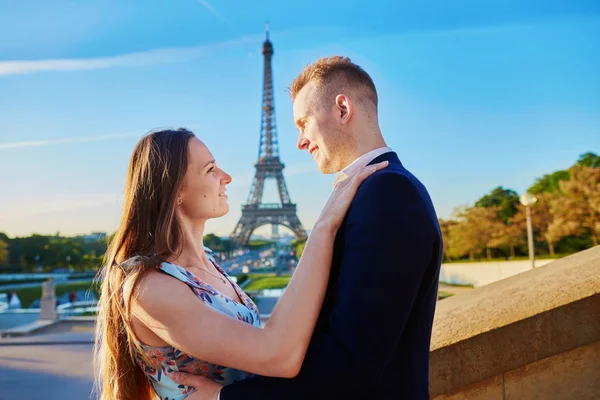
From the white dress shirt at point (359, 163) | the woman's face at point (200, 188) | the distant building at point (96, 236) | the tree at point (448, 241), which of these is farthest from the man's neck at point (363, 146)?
the tree at point (448, 241)

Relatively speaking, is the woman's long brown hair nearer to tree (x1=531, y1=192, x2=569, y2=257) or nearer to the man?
the man

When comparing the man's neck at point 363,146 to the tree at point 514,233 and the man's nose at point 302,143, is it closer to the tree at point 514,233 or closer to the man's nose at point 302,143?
Result: the man's nose at point 302,143

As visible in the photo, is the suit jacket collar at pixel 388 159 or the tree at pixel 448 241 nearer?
the suit jacket collar at pixel 388 159

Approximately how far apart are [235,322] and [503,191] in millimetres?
49364

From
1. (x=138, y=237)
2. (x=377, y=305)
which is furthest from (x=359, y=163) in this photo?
(x=138, y=237)

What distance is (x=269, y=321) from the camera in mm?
1484

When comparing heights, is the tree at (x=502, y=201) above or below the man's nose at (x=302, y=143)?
above

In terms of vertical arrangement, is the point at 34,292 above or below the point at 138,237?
below

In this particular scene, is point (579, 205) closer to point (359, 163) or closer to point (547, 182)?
point (547, 182)

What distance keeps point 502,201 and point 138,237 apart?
1733 inches

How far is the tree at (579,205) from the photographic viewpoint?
25625mm

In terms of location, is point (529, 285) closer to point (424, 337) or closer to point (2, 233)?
point (424, 337)

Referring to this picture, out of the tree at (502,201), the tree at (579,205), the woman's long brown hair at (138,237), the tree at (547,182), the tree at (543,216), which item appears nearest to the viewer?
the woman's long brown hair at (138,237)

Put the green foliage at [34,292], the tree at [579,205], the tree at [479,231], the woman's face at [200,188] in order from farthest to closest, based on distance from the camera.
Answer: the tree at [479,231], the green foliage at [34,292], the tree at [579,205], the woman's face at [200,188]
